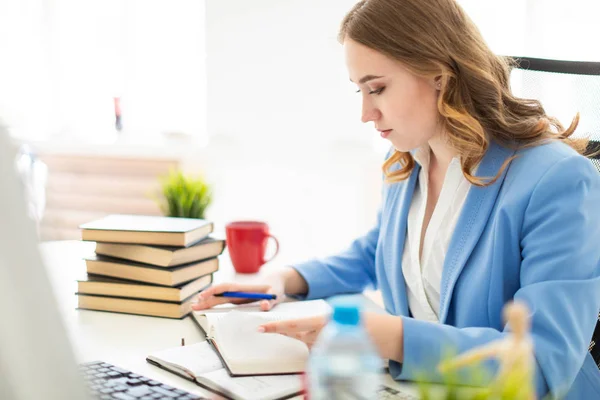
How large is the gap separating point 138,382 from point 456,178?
716 mm

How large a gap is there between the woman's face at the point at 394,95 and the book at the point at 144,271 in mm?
460

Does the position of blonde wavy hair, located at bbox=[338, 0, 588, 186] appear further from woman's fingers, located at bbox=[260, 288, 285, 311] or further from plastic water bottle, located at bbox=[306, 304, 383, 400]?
plastic water bottle, located at bbox=[306, 304, 383, 400]

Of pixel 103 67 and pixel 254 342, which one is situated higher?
pixel 103 67

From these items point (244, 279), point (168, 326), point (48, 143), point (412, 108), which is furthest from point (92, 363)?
point (48, 143)

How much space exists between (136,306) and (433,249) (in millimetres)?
586

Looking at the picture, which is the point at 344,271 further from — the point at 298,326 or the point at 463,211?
the point at 298,326

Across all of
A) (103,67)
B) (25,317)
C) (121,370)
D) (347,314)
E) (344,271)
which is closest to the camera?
(25,317)

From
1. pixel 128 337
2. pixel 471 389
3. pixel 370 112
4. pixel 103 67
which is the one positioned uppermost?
pixel 103 67

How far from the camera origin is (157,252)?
137 centimetres

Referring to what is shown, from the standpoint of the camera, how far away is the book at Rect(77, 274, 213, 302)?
1354 millimetres

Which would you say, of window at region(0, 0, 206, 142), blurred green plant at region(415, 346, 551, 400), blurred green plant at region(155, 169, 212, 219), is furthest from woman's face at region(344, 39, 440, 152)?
window at region(0, 0, 206, 142)

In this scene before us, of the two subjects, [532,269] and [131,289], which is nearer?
[532,269]

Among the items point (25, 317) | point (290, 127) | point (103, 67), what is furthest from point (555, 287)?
point (103, 67)

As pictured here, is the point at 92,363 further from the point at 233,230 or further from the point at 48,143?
the point at 48,143
